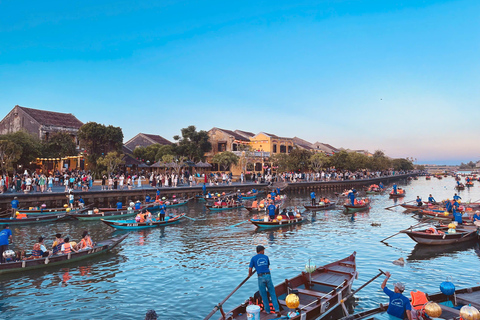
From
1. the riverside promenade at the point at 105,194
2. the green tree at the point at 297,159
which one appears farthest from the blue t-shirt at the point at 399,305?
the green tree at the point at 297,159

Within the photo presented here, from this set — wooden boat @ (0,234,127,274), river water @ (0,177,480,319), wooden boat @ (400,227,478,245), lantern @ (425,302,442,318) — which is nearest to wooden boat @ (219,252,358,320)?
river water @ (0,177,480,319)

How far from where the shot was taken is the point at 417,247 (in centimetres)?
2061

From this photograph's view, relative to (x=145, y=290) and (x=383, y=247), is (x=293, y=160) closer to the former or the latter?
(x=383, y=247)

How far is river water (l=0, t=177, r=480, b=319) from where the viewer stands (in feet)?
41.0

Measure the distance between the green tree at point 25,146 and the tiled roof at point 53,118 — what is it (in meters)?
9.81

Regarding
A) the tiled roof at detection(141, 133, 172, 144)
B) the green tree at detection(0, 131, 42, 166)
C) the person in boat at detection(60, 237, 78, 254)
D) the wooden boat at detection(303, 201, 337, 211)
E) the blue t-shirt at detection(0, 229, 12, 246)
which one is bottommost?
the wooden boat at detection(303, 201, 337, 211)

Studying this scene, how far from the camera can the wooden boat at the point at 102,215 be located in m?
28.5

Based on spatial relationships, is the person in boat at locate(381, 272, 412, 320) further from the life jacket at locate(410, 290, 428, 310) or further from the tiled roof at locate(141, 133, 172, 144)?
the tiled roof at locate(141, 133, 172, 144)

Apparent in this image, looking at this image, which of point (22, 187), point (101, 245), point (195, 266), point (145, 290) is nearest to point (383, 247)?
point (195, 266)

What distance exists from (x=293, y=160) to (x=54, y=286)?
58834 mm

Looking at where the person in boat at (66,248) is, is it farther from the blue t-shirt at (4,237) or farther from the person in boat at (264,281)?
the person in boat at (264,281)

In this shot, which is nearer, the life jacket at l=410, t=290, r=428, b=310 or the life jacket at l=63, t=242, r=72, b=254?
the life jacket at l=410, t=290, r=428, b=310

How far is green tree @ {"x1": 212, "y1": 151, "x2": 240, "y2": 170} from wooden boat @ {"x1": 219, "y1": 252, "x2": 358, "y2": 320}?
163 feet

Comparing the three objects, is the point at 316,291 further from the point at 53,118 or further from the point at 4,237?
the point at 53,118
